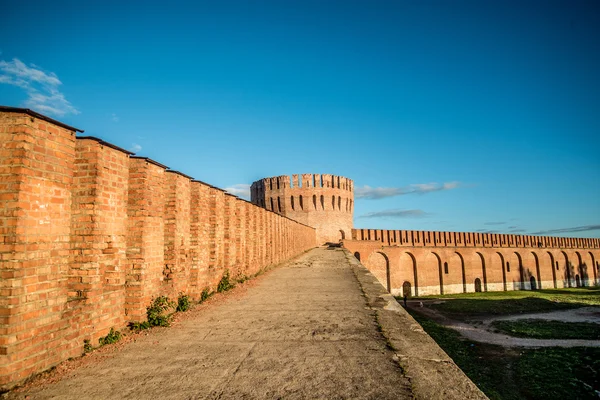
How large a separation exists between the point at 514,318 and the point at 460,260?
16809mm

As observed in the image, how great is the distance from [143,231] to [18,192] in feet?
5.28

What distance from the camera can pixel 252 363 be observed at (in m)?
2.72

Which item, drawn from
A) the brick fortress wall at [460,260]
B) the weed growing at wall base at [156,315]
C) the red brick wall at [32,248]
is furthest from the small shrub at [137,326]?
the brick fortress wall at [460,260]

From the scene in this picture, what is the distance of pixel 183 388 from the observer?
7.51ft

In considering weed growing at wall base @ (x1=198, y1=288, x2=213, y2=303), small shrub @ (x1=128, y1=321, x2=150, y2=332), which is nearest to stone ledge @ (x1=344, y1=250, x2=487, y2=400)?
small shrub @ (x1=128, y1=321, x2=150, y2=332)

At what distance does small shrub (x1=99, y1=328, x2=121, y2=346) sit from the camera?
3406 millimetres

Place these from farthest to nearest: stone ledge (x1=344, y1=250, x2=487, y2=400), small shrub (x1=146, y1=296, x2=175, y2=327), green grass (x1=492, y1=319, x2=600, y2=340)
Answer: green grass (x1=492, y1=319, x2=600, y2=340) < small shrub (x1=146, y1=296, x2=175, y2=327) < stone ledge (x1=344, y1=250, x2=487, y2=400)

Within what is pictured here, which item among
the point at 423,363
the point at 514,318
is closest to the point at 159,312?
the point at 423,363

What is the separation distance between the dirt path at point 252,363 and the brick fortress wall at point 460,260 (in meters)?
26.5

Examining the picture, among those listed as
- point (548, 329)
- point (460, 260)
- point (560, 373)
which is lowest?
point (548, 329)

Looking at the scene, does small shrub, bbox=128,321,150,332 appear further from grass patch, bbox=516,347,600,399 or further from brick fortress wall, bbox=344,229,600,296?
brick fortress wall, bbox=344,229,600,296

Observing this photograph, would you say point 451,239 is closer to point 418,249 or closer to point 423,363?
point 418,249

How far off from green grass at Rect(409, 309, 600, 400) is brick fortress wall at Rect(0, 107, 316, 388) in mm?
8428

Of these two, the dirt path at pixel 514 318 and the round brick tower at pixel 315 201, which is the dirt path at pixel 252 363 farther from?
the round brick tower at pixel 315 201
